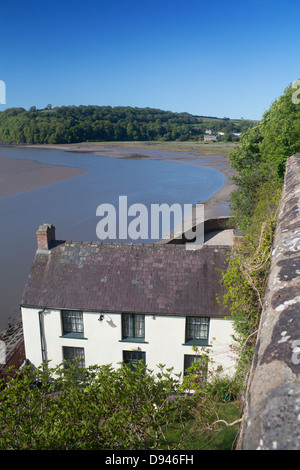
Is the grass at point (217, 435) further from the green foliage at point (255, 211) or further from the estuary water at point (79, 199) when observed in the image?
the estuary water at point (79, 199)

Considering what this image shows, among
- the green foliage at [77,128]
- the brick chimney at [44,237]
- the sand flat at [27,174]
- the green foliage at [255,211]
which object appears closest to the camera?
the green foliage at [255,211]

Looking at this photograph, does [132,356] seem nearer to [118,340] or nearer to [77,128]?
[118,340]

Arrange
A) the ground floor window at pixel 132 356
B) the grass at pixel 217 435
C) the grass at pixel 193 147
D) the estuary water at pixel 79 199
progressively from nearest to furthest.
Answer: the grass at pixel 217 435 < the ground floor window at pixel 132 356 < the estuary water at pixel 79 199 < the grass at pixel 193 147

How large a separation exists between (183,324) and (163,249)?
3.27m

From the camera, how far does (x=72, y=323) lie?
541 inches

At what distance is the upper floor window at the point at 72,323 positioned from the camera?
13586 mm

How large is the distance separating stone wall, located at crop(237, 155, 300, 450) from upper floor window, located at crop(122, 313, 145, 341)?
1111 centimetres

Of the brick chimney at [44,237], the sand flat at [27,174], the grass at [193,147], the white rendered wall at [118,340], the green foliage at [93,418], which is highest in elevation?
the grass at [193,147]

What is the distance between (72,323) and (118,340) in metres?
2.08

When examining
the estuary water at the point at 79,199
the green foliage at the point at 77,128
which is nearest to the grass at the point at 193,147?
the green foliage at the point at 77,128

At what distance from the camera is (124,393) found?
6.32 metres

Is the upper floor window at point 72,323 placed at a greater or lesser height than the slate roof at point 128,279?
lesser

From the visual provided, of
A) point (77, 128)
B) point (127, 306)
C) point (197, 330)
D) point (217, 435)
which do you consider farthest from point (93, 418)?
point (77, 128)

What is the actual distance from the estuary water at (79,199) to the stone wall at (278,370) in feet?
66.9
